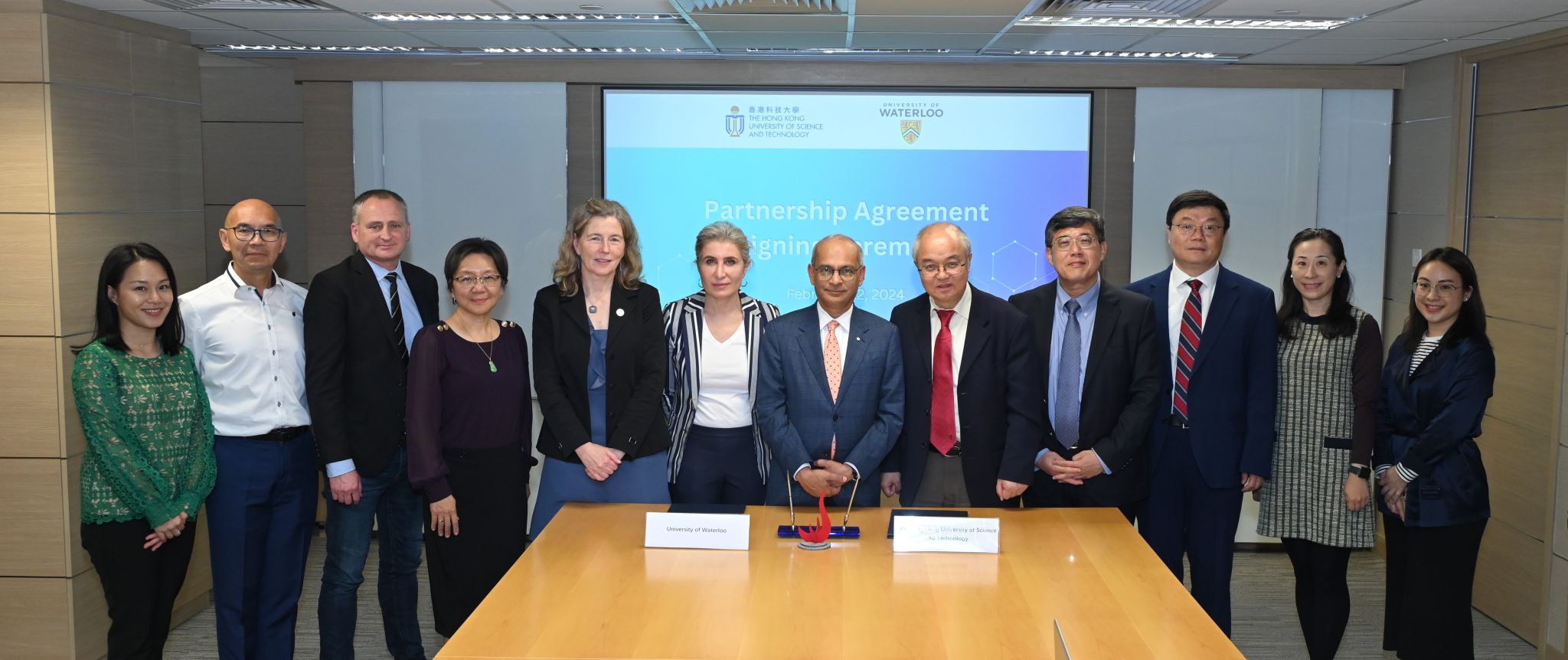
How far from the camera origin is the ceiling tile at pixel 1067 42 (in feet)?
16.7

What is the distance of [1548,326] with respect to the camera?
190 inches

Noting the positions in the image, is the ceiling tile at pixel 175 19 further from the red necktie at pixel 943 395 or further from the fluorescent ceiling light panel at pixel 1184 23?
the fluorescent ceiling light panel at pixel 1184 23

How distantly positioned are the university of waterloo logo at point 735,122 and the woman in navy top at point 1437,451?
332 cm

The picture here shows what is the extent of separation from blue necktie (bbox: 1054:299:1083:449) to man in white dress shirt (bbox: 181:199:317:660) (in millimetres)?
2563

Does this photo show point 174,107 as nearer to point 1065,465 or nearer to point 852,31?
point 852,31

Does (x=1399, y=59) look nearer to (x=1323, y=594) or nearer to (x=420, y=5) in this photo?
(x=1323, y=594)

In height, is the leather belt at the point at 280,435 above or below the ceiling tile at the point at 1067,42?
below

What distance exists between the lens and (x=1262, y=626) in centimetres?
502

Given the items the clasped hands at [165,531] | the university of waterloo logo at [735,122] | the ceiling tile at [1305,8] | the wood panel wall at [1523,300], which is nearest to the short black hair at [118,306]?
the clasped hands at [165,531]

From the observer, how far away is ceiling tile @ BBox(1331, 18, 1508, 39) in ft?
14.9

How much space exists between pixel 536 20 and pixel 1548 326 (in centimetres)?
456

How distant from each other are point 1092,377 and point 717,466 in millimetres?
1291

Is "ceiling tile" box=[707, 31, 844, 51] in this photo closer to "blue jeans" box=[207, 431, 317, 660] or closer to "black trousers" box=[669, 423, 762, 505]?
"black trousers" box=[669, 423, 762, 505]

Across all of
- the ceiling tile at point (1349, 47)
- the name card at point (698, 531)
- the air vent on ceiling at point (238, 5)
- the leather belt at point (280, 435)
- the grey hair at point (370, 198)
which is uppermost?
the ceiling tile at point (1349, 47)
